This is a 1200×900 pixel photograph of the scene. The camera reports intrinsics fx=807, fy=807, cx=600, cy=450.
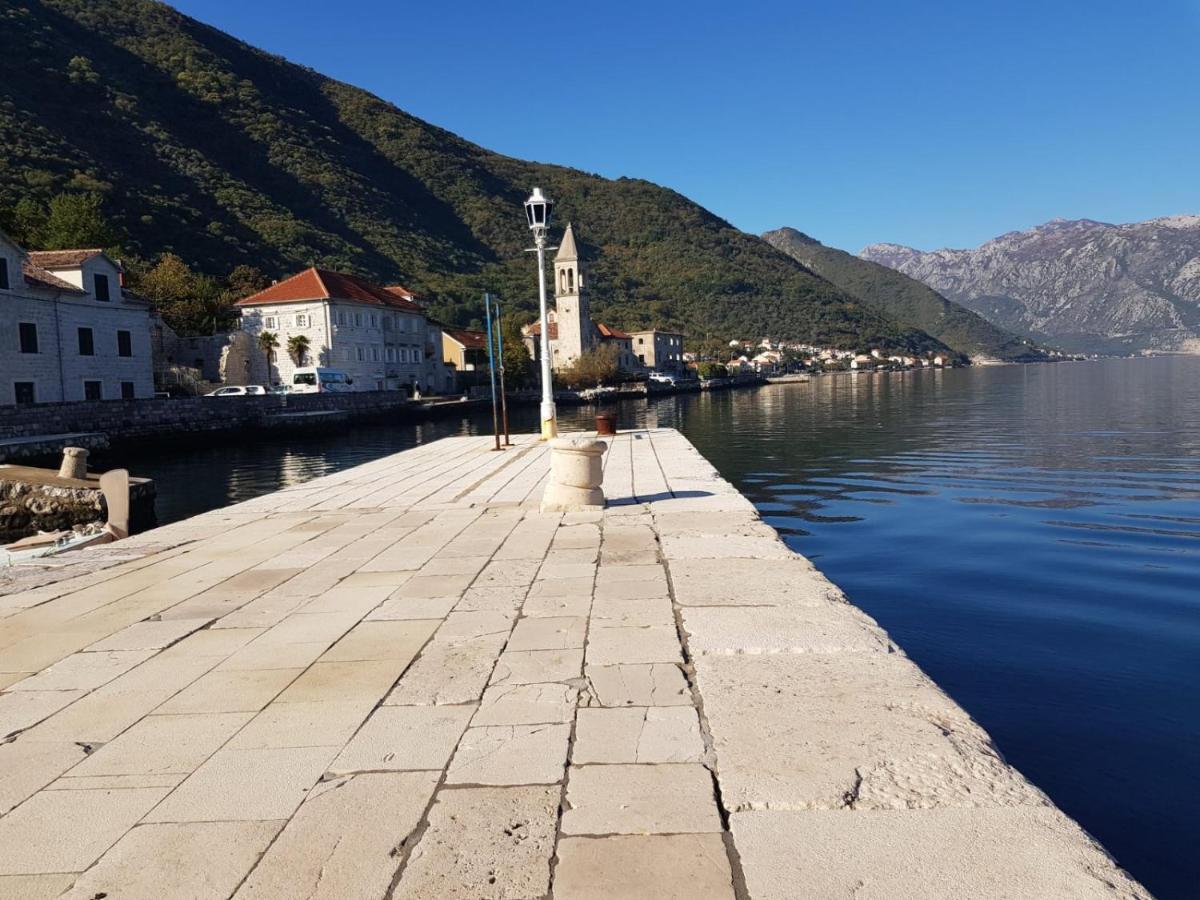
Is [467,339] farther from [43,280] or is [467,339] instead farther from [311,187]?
[311,187]

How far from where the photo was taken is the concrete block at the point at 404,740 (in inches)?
129

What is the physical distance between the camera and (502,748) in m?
3.39

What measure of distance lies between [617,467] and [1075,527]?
7408 millimetres

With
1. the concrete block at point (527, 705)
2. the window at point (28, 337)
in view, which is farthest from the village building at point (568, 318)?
the concrete block at point (527, 705)

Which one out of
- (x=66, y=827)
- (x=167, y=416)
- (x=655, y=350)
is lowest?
(x=66, y=827)

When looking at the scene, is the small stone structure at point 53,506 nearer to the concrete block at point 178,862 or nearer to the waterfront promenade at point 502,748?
the waterfront promenade at point 502,748

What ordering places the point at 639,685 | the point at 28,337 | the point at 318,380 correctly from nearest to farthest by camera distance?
the point at 639,685 < the point at 28,337 < the point at 318,380

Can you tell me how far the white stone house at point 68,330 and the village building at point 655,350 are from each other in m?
89.2

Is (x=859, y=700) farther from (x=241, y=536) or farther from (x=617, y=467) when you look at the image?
(x=617, y=467)

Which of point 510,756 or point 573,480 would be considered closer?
point 510,756

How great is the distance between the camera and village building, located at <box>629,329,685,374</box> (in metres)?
124

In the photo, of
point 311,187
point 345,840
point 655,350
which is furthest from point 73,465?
point 655,350

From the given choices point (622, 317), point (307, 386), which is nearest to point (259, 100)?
point (622, 317)

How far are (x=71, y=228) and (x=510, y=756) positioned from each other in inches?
2420
